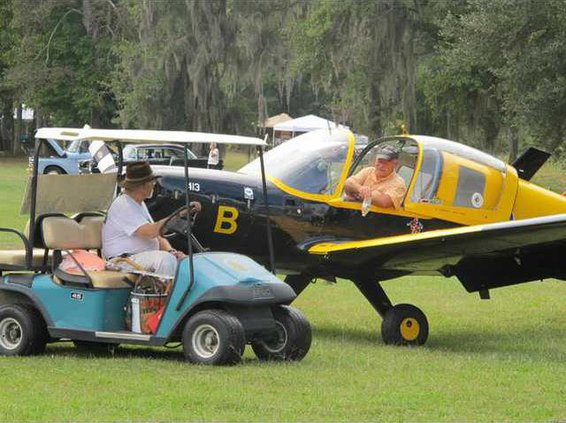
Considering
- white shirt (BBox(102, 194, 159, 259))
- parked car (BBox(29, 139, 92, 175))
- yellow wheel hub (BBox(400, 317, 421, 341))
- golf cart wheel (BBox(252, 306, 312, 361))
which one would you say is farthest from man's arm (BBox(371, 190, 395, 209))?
parked car (BBox(29, 139, 92, 175))

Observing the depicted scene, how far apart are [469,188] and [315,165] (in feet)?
5.61

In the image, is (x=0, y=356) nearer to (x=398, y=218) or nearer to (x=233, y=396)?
(x=233, y=396)

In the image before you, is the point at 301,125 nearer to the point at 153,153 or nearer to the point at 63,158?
the point at 63,158

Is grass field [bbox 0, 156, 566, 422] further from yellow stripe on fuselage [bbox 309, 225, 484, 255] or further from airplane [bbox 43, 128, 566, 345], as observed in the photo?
yellow stripe on fuselage [bbox 309, 225, 484, 255]

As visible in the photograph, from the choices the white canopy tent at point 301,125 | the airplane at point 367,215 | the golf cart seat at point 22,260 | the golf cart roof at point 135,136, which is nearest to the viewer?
the golf cart roof at point 135,136

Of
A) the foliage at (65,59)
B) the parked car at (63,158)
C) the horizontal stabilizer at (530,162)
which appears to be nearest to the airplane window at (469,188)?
the horizontal stabilizer at (530,162)

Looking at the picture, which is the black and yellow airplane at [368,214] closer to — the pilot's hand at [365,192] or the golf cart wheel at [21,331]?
the pilot's hand at [365,192]

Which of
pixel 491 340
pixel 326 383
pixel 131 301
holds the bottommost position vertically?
pixel 491 340

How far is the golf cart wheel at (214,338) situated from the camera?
32.1 feet

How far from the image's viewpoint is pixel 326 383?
9211mm

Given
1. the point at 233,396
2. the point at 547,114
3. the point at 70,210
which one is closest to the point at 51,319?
the point at 70,210

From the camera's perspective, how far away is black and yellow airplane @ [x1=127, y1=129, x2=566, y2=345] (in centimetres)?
1266

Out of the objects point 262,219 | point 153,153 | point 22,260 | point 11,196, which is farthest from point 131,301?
point 153,153

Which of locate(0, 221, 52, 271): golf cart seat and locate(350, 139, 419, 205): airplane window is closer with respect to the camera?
locate(0, 221, 52, 271): golf cart seat
